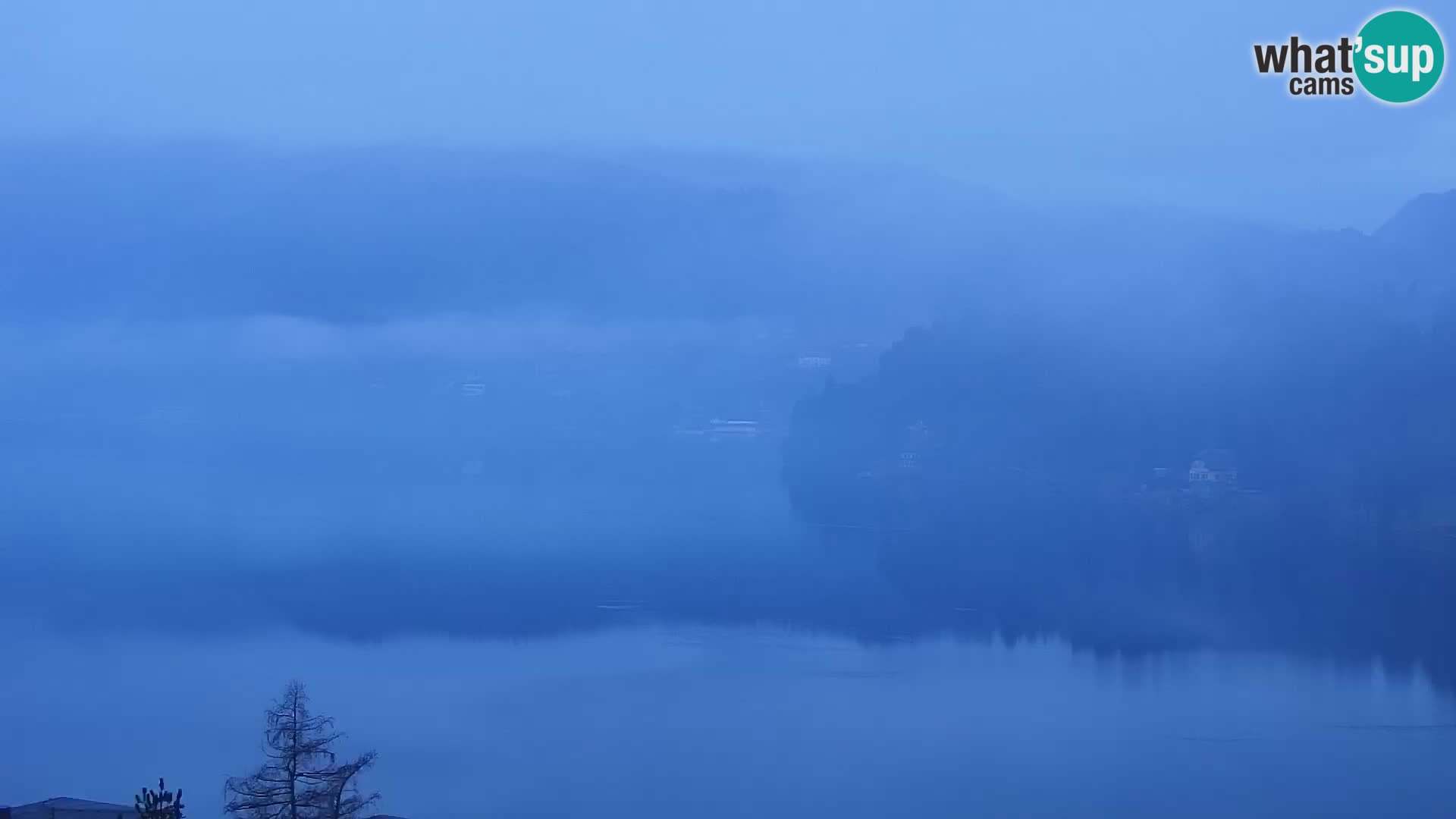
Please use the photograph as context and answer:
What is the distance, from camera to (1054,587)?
998 centimetres

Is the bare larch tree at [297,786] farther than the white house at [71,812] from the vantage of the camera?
No

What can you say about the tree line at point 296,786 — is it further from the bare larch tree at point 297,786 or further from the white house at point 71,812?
the white house at point 71,812

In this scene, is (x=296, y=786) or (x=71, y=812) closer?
(x=296, y=786)

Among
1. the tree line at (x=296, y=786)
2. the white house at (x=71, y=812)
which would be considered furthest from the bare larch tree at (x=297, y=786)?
the white house at (x=71, y=812)

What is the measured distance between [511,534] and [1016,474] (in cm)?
511

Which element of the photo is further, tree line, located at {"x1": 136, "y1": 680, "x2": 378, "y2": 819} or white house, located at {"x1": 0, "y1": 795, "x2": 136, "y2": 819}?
white house, located at {"x1": 0, "y1": 795, "x2": 136, "y2": 819}

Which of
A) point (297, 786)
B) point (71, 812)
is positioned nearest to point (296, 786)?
point (297, 786)

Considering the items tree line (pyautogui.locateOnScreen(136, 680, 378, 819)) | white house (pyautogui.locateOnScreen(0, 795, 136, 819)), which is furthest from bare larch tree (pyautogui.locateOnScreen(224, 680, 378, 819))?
white house (pyautogui.locateOnScreen(0, 795, 136, 819))

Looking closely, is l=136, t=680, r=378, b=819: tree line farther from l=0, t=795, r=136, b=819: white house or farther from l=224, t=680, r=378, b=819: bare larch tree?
l=0, t=795, r=136, b=819: white house

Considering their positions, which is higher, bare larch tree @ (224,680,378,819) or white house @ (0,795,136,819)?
bare larch tree @ (224,680,378,819)

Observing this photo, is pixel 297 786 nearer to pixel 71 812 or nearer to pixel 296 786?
pixel 296 786

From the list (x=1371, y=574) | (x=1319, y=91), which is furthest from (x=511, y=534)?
(x=1319, y=91)

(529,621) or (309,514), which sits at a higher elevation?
(309,514)

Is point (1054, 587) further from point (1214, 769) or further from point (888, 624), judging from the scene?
point (1214, 769)
